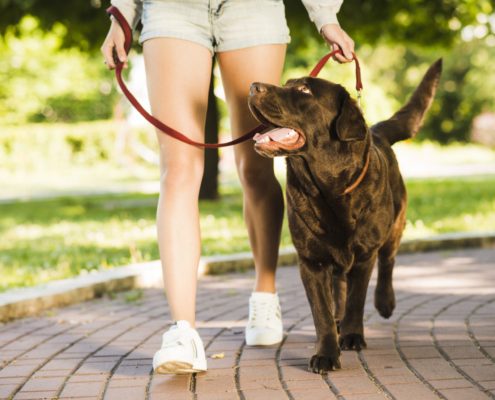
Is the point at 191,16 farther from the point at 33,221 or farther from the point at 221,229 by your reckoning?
the point at 33,221

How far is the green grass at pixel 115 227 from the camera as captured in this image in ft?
25.1

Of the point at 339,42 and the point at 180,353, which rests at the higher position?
the point at 339,42

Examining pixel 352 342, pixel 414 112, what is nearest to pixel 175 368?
pixel 352 342

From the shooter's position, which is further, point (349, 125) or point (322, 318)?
point (322, 318)

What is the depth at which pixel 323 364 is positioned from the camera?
367 centimetres

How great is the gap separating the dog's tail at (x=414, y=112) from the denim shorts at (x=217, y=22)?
109 centimetres

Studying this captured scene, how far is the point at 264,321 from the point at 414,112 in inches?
65.0

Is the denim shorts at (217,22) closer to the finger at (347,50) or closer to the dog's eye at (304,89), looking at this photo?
the finger at (347,50)

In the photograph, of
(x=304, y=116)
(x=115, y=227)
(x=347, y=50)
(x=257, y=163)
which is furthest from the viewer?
(x=115, y=227)

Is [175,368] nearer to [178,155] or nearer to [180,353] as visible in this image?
[180,353]

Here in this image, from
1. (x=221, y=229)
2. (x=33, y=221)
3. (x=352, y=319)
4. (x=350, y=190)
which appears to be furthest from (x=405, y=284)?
(x=33, y=221)

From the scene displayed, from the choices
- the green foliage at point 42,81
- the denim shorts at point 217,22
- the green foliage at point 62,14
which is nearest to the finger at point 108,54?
the denim shorts at point 217,22

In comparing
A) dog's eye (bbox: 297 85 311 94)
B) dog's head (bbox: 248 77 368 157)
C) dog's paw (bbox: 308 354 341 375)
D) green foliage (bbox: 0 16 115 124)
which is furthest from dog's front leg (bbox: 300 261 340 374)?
green foliage (bbox: 0 16 115 124)

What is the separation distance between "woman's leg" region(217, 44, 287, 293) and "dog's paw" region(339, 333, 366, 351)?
1.57 feet
